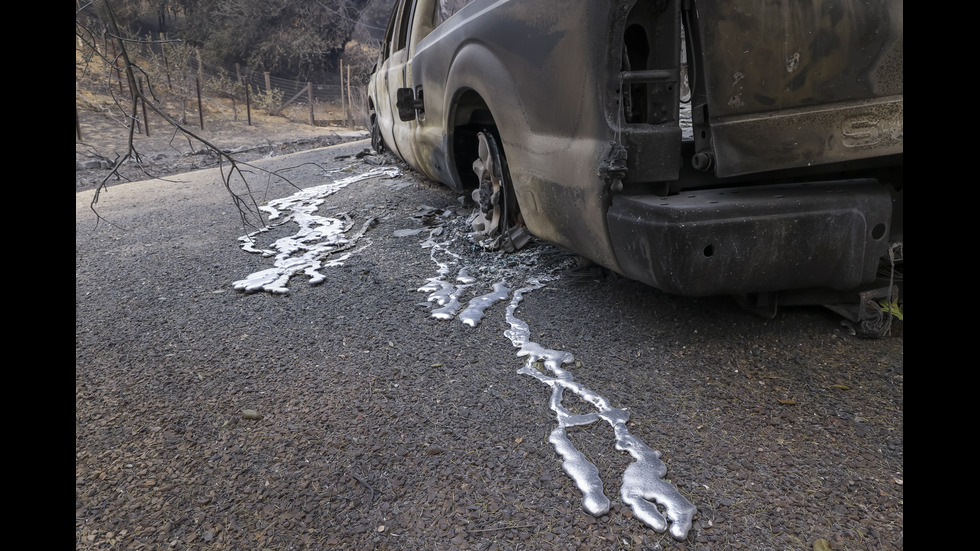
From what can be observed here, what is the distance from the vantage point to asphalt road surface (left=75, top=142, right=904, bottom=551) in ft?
5.54

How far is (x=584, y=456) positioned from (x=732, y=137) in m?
1.22

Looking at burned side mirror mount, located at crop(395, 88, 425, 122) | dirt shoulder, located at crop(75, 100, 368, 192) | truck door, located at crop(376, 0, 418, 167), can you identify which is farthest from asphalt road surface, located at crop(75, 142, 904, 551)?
dirt shoulder, located at crop(75, 100, 368, 192)

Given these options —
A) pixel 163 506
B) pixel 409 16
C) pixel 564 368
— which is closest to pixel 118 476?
pixel 163 506

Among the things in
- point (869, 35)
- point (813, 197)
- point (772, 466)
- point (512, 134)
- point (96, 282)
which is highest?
point (869, 35)

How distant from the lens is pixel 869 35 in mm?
2049

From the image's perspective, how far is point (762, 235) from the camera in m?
2.12

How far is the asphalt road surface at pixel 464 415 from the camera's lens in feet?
5.54

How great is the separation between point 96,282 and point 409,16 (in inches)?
129

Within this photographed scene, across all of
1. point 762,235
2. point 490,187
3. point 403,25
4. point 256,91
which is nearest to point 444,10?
point 403,25

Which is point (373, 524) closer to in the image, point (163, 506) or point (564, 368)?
point (163, 506)

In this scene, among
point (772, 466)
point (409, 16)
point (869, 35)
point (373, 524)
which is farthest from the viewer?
point (409, 16)

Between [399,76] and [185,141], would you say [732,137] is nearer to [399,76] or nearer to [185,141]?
[399,76]

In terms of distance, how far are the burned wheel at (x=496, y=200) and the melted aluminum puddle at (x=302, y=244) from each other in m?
1.03

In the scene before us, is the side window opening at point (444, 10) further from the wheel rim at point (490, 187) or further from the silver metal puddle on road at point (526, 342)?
the silver metal puddle on road at point (526, 342)
